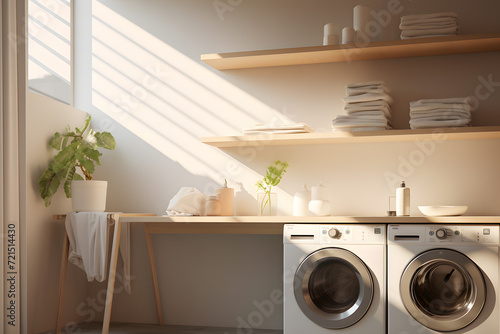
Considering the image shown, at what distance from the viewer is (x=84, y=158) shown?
3.79 metres

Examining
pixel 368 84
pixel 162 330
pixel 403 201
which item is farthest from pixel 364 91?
pixel 162 330

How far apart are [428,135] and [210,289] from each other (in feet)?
5.90

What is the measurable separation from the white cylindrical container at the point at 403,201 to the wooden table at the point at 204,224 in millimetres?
223

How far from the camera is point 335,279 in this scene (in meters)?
3.21

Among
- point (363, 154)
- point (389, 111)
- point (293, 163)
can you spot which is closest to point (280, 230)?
Answer: point (293, 163)

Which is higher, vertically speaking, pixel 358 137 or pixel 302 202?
pixel 358 137

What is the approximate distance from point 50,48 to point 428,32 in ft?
8.80

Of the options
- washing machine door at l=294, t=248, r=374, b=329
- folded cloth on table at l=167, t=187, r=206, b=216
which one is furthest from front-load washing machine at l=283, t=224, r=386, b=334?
folded cloth on table at l=167, t=187, r=206, b=216

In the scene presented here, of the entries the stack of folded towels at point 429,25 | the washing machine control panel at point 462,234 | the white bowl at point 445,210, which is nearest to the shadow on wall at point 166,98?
the stack of folded towels at point 429,25

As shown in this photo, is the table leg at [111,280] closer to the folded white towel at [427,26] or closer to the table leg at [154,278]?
the table leg at [154,278]

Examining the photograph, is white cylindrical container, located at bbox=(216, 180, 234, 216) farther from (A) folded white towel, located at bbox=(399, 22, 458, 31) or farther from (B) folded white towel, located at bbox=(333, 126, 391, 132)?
(A) folded white towel, located at bbox=(399, 22, 458, 31)

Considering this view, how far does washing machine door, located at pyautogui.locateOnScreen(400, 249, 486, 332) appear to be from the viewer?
2.92 m

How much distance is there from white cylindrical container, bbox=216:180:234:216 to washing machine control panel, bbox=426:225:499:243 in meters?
1.31

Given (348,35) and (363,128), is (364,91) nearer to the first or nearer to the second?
(363,128)
